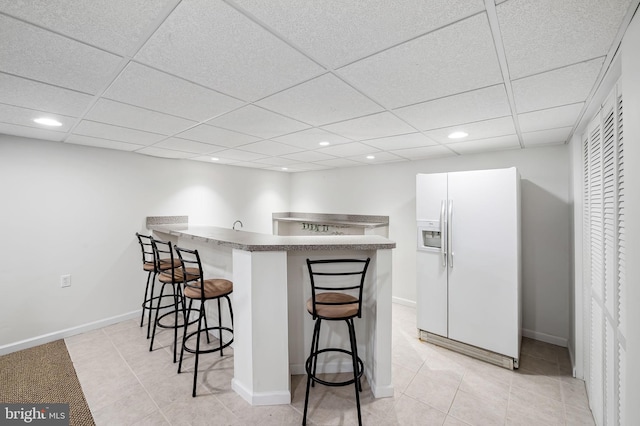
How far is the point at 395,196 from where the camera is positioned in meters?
4.33

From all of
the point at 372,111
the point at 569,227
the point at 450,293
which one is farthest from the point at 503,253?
the point at 372,111

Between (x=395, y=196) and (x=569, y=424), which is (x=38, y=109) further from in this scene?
(x=569, y=424)

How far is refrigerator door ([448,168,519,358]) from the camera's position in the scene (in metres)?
2.62

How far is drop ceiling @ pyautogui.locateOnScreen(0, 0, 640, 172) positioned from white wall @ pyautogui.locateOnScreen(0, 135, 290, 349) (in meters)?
0.62

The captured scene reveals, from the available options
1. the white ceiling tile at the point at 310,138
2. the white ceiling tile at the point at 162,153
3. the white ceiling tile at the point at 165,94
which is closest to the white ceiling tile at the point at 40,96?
the white ceiling tile at the point at 165,94

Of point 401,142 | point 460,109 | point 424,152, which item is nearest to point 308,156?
point 401,142

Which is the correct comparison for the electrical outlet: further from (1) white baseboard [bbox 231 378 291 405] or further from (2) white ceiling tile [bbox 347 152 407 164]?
(2) white ceiling tile [bbox 347 152 407 164]

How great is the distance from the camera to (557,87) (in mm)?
1593

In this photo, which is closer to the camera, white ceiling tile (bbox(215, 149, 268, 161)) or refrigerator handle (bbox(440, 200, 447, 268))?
refrigerator handle (bbox(440, 200, 447, 268))

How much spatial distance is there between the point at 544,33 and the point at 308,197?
4647 millimetres

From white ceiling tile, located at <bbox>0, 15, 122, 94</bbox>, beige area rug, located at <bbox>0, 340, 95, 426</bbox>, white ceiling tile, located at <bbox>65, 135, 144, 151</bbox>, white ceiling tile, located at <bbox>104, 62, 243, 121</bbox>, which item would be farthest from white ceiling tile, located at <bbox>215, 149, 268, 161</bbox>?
beige area rug, located at <bbox>0, 340, 95, 426</bbox>

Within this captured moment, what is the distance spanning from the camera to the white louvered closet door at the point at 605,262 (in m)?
1.44

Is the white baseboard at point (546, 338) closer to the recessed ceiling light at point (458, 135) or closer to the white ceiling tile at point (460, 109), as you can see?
the recessed ceiling light at point (458, 135)

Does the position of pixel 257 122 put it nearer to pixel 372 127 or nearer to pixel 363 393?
pixel 372 127
